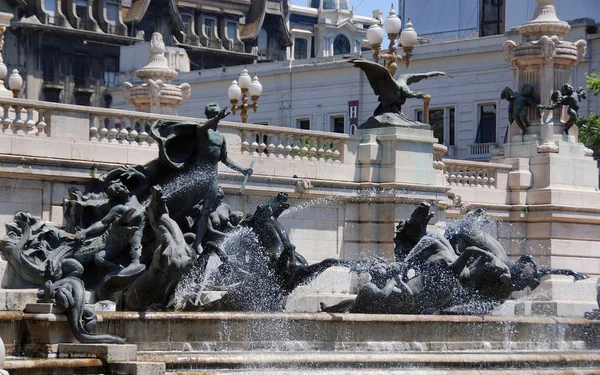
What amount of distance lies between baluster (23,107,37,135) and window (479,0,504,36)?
3996cm

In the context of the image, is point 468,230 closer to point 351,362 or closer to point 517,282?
point 517,282

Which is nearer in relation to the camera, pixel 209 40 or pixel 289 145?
pixel 289 145

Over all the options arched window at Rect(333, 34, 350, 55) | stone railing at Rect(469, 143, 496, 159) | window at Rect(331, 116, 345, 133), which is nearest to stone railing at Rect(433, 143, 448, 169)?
stone railing at Rect(469, 143, 496, 159)

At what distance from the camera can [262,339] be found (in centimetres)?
2244

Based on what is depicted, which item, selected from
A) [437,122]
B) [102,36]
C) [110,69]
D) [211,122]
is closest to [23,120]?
[211,122]

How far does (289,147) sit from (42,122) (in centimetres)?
583

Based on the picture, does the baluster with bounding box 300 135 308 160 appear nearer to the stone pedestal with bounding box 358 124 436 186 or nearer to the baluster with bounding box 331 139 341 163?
the baluster with bounding box 331 139 341 163

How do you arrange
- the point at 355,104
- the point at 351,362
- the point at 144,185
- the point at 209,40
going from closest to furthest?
the point at 351,362 → the point at 144,185 → the point at 355,104 → the point at 209,40

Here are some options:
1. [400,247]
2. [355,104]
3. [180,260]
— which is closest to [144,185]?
[180,260]

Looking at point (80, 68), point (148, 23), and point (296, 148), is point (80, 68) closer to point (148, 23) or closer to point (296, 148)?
point (148, 23)

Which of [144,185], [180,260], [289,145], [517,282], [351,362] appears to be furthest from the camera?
[289,145]

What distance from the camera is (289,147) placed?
1203 inches

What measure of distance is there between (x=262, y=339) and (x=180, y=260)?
1.73 m

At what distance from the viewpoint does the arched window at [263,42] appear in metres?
96.7
